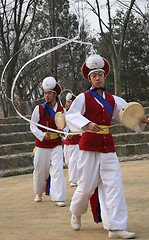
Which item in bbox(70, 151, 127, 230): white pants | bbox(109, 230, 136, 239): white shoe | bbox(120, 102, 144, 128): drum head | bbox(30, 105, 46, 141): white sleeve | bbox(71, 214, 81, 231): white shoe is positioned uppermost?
bbox(120, 102, 144, 128): drum head

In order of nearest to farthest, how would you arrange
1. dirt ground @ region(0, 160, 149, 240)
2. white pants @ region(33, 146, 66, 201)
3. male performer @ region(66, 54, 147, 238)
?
male performer @ region(66, 54, 147, 238) < dirt ground @ region(0, 160, 149, 240) < white pants @ region(33, 146, 66, 201)

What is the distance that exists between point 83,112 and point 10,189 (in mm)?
4323

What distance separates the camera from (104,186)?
12.4 feet

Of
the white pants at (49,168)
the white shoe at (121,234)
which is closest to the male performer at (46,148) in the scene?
the white pants at (49,168)

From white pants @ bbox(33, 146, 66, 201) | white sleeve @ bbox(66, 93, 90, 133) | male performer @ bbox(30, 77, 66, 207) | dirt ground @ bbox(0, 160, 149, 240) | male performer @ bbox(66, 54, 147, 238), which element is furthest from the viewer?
male performer @ bbox(30, 77, 66, 207)

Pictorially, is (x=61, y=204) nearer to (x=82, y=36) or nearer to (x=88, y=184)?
(x=88, y=184)

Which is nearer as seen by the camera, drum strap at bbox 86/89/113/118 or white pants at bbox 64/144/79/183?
drum strap at bbox 86/89/113/118

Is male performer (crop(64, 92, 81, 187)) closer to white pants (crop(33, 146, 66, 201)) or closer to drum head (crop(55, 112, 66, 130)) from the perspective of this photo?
white pants (crop(33, 146, 66, 201))

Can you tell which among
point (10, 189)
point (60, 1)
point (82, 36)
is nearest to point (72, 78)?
point (82, 36)

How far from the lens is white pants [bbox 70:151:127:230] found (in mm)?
3625

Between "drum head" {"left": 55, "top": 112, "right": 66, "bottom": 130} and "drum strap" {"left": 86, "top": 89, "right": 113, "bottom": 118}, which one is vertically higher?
"drum strap" {"left": 86, "top": 89, "right": 113, "bottom": 118}

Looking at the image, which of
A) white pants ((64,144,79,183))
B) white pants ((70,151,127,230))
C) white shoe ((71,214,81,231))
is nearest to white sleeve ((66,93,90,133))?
white pants ((70,151,127,230))

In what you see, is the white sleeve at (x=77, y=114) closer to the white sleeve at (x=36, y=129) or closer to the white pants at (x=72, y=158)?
the white sleeve at (x=36, y=129)

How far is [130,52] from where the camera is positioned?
28.5 meters
